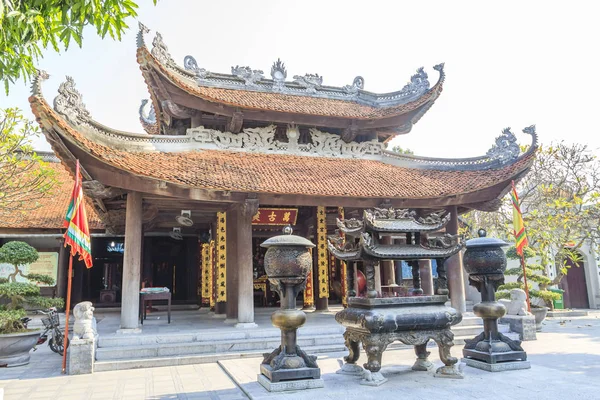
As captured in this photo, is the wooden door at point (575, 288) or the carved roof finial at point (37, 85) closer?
the carved roof finial at point (37, 85)

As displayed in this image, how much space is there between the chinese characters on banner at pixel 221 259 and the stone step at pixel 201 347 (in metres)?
2.64

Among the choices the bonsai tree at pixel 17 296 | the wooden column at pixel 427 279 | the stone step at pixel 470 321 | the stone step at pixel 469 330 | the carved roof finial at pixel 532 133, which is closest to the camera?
the bonsai tree at pixel 17 296

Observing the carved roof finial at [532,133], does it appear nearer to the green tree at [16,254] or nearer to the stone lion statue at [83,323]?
the stone lion statue at [83,323]

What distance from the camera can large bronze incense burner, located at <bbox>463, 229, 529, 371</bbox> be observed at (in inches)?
253

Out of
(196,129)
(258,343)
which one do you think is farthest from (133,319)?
(196,129)

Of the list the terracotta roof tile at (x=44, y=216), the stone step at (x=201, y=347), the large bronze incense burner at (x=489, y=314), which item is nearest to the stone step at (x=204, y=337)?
the stone step at (x=201, y=347)

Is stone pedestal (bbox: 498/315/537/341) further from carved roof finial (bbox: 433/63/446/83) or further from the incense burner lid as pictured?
carved roof finial (bbox: 433/63/446/83)

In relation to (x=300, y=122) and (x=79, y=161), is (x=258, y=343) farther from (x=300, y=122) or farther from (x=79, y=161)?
(x=300, y=122)

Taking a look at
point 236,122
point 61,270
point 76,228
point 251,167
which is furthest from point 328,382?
point 61,270

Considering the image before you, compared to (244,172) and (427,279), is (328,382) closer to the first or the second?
(244,172)

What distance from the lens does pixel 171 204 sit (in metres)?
10.9

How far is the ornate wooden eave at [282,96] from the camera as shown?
1128 centimetres

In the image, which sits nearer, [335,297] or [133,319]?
[133,319]

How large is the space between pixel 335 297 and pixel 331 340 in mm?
7081
